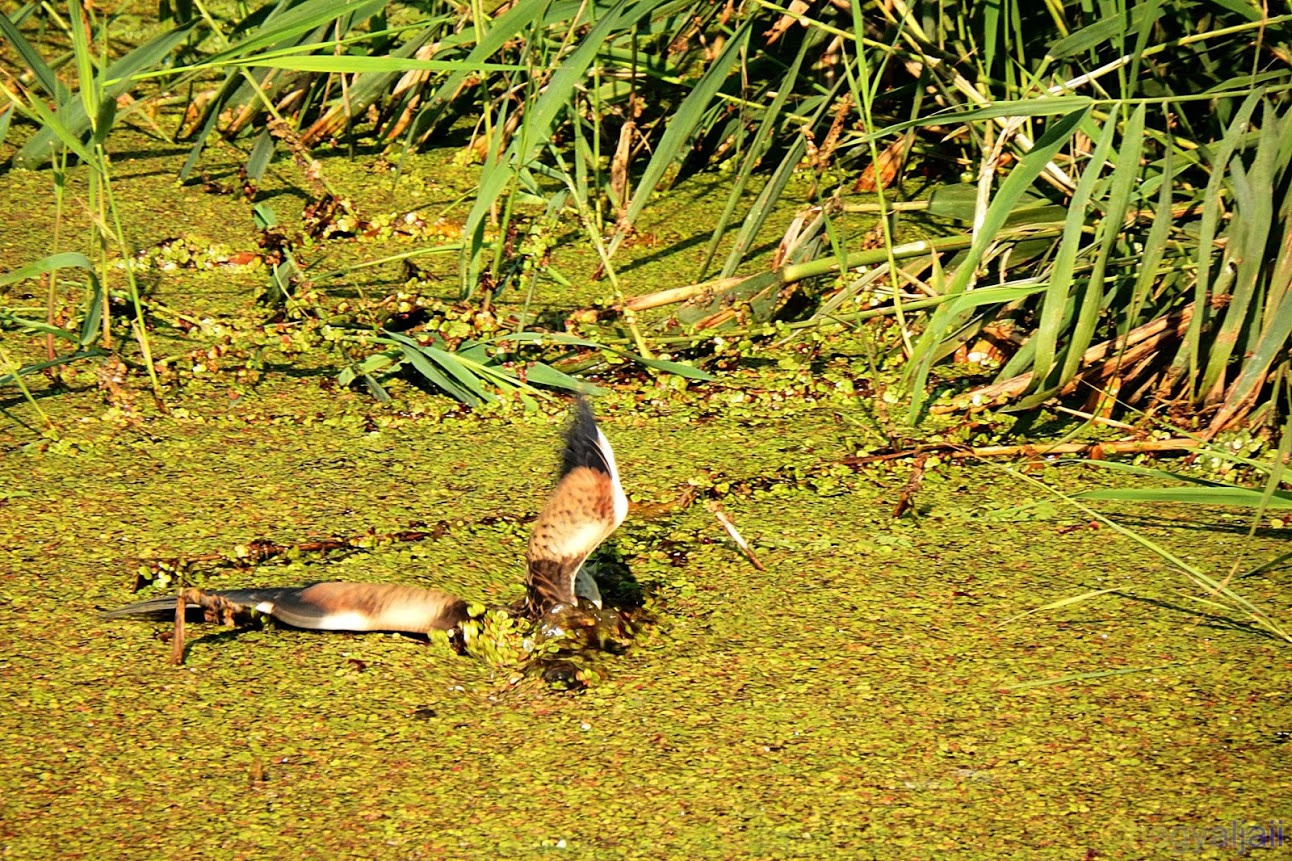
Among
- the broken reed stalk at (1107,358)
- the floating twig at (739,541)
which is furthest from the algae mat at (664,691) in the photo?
the broken reed stalk at (1107,358)

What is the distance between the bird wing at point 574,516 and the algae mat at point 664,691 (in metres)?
0.10

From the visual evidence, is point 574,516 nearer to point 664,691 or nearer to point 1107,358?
point 664,691

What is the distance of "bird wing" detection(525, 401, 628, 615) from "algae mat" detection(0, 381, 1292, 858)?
0.33ft

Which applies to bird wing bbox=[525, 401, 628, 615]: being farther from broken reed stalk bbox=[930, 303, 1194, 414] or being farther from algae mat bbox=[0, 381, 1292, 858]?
broken reed stalk bbox=[930, 303, 1194, 414]

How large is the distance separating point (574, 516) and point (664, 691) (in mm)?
200

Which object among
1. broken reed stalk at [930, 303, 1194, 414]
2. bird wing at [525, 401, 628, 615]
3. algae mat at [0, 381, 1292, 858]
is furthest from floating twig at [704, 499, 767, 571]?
broken reed stalk at [930, 303, 1194, 414]

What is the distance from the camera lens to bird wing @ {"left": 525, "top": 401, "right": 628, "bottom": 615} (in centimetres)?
140

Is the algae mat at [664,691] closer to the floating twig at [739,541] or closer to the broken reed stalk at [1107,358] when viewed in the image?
the floating twig at [739,541]

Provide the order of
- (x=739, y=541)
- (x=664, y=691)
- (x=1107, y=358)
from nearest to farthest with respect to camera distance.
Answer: (x=664, y=691)
(x=739, y=541)
(x=1107, y=358)

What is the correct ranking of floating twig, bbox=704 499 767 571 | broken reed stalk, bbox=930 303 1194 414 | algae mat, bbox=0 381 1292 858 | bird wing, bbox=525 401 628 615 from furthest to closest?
broken reed stalk, bbox=930 303 1194 414, floating twig, bbox=704 499 767 571, bird wing, bbox=525 401 628 615, algae mat, bbox=0 381 1292 858

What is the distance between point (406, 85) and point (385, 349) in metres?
0.86

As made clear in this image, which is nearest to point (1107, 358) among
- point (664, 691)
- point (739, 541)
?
point (739, 541)

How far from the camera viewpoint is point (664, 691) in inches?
54.6

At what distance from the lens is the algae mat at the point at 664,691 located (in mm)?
1187
